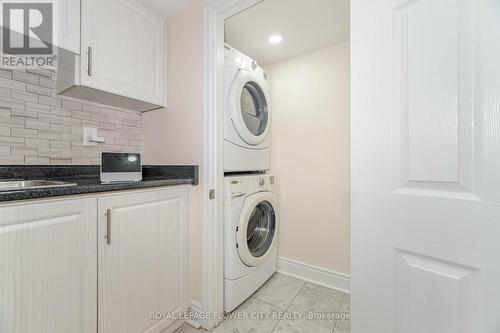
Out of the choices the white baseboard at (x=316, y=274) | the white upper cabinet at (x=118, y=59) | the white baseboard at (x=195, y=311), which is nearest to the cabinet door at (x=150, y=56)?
the white upper cabinet at (x=118, y=59)

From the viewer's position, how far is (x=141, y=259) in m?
1.07

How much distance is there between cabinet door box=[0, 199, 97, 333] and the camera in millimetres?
693

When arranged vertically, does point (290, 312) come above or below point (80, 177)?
below

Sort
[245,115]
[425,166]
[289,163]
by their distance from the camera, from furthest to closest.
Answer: [289,163], [245,115], [425,166]

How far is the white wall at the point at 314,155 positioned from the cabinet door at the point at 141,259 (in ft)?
3.64

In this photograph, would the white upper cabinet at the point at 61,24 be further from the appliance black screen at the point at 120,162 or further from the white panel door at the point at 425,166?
the white panel door at the point at 425,166

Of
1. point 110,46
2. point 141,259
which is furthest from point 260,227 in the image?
point 110,46

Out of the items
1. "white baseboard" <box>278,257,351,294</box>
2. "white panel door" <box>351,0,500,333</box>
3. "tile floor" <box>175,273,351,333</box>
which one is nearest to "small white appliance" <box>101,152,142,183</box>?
"tile floor" <box>175,273,351,333</box>

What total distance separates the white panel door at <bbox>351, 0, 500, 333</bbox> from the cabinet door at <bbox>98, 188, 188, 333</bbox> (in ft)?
3.19

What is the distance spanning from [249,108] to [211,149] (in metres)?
0.65

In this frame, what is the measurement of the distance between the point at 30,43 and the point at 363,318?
2.00 metres

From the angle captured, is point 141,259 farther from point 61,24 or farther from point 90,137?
point 61,24

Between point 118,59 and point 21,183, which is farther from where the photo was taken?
point 118,59

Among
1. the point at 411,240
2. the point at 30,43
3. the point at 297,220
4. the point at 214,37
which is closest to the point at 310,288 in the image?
the point at 297,220
